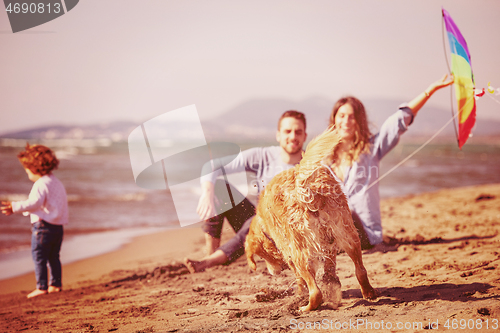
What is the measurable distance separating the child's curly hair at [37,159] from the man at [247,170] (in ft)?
6.34

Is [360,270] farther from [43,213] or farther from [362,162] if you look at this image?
[43,213]

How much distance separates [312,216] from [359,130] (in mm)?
1782

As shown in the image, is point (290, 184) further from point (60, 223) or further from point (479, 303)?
point (60, 223)

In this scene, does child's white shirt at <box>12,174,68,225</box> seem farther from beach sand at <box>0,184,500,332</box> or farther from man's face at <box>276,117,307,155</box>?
man's face at <box>276,117,307,155</box>

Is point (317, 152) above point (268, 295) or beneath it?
above

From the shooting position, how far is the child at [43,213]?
4.00 metres

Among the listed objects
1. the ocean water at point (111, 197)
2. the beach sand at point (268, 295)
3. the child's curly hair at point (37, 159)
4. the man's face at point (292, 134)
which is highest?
the child's curly hair at point (37, 159)

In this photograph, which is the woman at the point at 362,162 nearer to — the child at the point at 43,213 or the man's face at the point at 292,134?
the man's face at the point at 292,134

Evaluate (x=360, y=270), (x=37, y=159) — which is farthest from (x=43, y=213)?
(x=360, y=270)

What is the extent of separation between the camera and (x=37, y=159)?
410 centimetres

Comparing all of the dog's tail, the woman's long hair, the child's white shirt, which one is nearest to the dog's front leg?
the dog's tail

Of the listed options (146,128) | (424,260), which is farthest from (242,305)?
(146,128)

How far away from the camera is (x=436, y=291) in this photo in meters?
2.84

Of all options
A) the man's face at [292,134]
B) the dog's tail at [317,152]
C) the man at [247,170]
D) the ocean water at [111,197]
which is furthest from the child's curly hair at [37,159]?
the dog's tail at [317,152]
